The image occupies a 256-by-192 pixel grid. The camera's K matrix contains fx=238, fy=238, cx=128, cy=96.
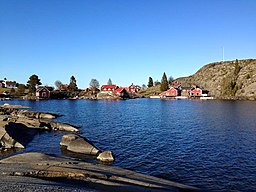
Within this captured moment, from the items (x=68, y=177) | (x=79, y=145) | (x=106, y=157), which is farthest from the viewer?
(x=79, y=145)

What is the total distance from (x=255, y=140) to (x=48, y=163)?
3393cm

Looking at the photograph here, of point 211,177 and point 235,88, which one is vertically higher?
point 235,88

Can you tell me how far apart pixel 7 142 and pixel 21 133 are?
7.84 metres

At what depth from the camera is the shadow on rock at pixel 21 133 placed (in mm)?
38731

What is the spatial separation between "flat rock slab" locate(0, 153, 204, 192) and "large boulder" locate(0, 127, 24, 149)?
11960 mm

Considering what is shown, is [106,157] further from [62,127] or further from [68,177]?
[62,127]

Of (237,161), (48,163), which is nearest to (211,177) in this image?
A: (237,161)

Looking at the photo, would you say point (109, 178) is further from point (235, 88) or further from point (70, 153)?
point (235, 88)

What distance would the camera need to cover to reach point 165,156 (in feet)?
104

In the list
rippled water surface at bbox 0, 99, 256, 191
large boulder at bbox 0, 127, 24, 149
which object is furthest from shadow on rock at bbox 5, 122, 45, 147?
rippled water surface at bbox 0, 99, 256, 191

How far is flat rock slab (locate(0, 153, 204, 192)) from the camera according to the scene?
18.5m

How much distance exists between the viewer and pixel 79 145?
3391cm

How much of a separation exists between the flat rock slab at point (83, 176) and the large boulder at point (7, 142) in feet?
39.2

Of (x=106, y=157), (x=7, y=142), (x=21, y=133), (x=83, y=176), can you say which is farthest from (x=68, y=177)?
(x=21, y=133)
